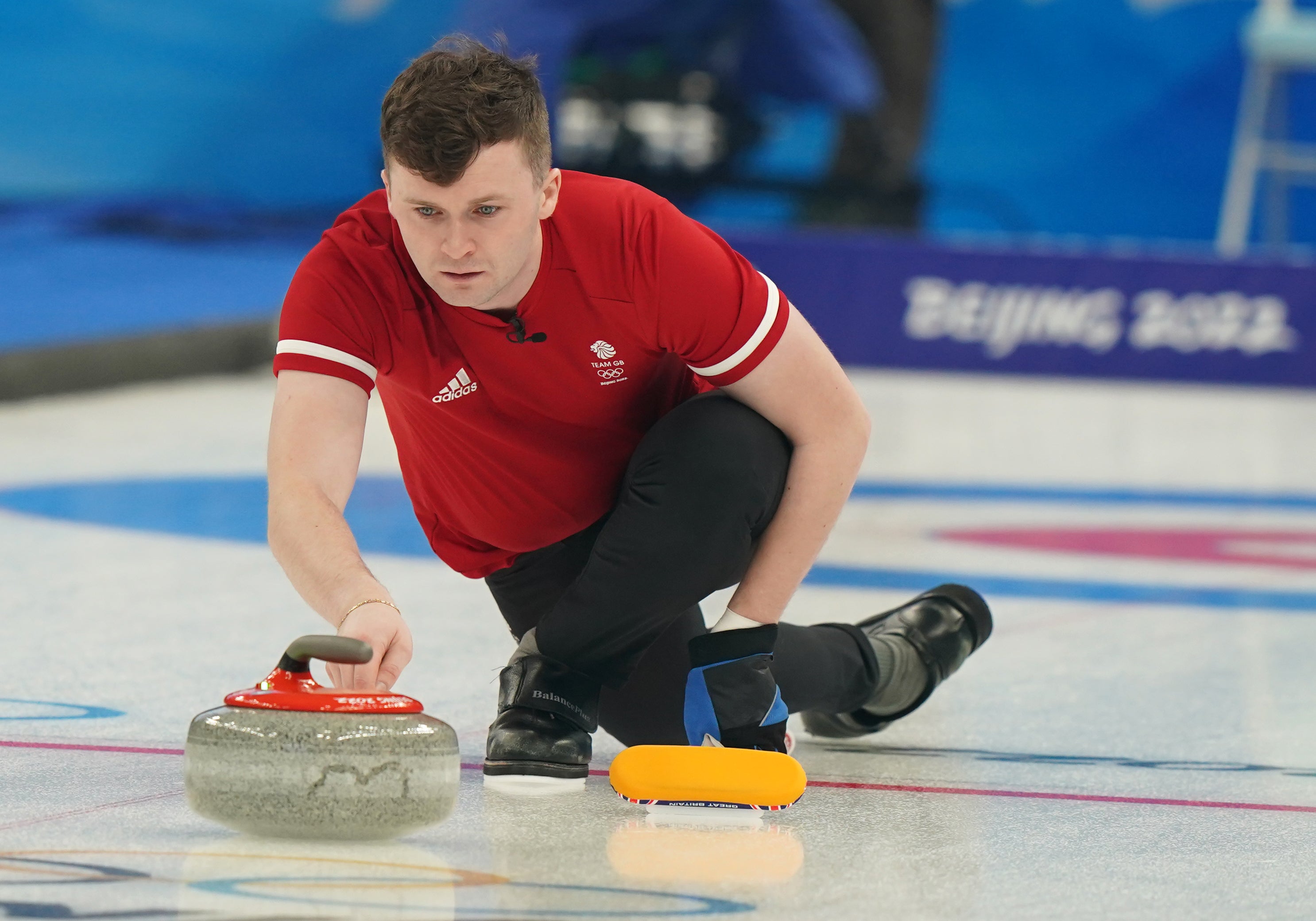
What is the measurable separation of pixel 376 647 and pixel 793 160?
11.6m

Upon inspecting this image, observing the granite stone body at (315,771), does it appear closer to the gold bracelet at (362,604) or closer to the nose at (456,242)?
the gold bracelet at (362,604)

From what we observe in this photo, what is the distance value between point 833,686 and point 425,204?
0.84 m

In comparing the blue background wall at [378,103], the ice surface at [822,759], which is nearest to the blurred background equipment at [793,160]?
the blue background wall at [378,103]

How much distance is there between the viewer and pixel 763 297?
6.96 ft

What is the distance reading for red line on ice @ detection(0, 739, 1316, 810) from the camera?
2180 millimetres

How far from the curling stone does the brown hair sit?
51cm

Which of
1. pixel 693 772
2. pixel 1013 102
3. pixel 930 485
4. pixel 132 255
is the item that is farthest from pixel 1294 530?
pixel 1013 102

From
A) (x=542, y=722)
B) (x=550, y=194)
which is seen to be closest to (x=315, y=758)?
(x=542, y=722)

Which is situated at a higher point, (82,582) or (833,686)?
(833,686)

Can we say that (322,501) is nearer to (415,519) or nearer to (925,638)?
(925,638)

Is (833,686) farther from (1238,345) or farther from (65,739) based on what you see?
(1238,345)

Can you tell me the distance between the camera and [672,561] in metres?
2.13

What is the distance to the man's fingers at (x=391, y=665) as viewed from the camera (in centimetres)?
187

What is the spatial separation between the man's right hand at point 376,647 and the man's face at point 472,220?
1.19ft
